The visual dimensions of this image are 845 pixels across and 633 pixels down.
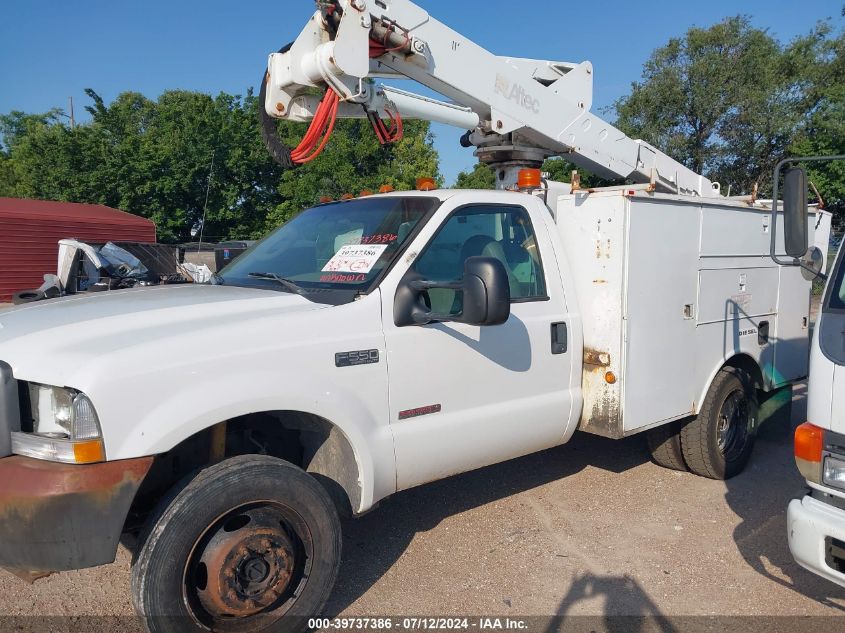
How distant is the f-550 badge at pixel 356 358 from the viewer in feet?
10.4

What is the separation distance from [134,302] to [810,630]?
3575 mm

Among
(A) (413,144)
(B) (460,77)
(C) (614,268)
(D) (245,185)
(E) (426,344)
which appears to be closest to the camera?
(E) (426,344)

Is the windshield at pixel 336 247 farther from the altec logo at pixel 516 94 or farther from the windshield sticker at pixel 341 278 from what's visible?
the altec logo at pixel 516 94

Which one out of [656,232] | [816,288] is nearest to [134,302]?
[656,232]

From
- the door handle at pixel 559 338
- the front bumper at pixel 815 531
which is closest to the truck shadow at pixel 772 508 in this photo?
the front bumper at pixel 815 531

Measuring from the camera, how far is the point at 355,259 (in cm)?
367

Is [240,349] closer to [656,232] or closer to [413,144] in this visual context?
[656,232]

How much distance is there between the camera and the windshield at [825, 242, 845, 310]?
316 cm

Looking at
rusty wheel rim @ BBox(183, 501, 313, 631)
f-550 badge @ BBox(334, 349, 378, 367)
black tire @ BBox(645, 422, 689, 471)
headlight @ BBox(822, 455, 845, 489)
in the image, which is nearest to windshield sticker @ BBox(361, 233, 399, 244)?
f-550 badge @ BBox(334, 349, 378, 367)

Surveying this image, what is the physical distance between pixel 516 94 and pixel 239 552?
11.8 ft

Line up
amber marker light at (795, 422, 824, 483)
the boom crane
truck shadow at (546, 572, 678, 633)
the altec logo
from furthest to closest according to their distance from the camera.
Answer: the altec logo, the boom crane, truck shadow at (546, 572, 678, 633), amber marker light at (795, 422, 824, 483)

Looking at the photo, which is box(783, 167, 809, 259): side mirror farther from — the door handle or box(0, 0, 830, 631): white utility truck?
the door handle

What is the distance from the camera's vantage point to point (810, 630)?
10.8 ft

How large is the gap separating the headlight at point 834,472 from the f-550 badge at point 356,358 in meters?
2.02
